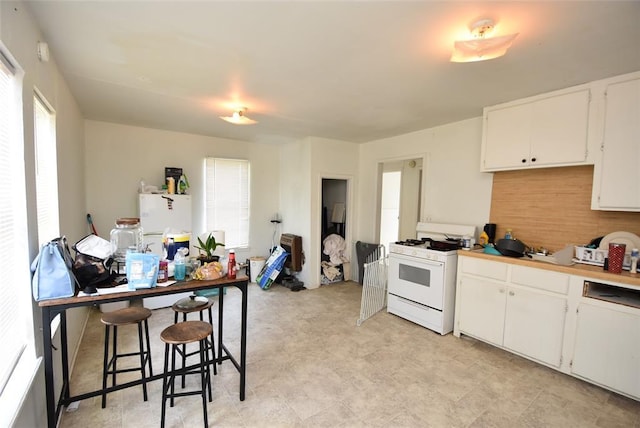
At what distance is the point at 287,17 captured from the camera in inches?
66.2

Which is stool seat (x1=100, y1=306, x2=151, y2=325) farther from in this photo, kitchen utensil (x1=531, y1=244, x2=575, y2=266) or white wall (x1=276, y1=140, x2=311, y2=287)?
kitchen utensil (x1=531, y1=244, x2=575, y2=266)

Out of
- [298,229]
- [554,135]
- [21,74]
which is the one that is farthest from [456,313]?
[21,74]

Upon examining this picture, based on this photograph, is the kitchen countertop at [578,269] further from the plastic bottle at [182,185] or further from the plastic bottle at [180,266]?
the plastic bottle at [182,185]

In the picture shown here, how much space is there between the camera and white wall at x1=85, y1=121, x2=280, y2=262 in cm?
414

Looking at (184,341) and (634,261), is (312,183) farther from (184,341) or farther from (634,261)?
(634,261)

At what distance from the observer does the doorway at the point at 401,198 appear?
5582 millimetres

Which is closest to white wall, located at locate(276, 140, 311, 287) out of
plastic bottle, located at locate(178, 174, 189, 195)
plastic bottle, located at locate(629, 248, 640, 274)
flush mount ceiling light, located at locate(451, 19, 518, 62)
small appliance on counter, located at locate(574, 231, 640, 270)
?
plastic bottle, located at locate(178, 174, 189, 195)

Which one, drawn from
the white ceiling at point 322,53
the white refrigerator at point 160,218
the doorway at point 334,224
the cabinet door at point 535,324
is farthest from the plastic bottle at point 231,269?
the doorway at point 334,224

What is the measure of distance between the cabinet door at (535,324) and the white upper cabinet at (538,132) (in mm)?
1286

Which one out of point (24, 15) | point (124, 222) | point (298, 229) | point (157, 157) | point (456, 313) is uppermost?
point (24, 15)

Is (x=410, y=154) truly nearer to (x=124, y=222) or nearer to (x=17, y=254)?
(x=124, y=222)

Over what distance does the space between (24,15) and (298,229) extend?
405cm

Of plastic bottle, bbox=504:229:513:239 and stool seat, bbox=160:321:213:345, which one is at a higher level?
plastic bottle, bbox=504:229:513:239

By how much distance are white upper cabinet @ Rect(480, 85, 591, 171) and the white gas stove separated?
39.2 inches
